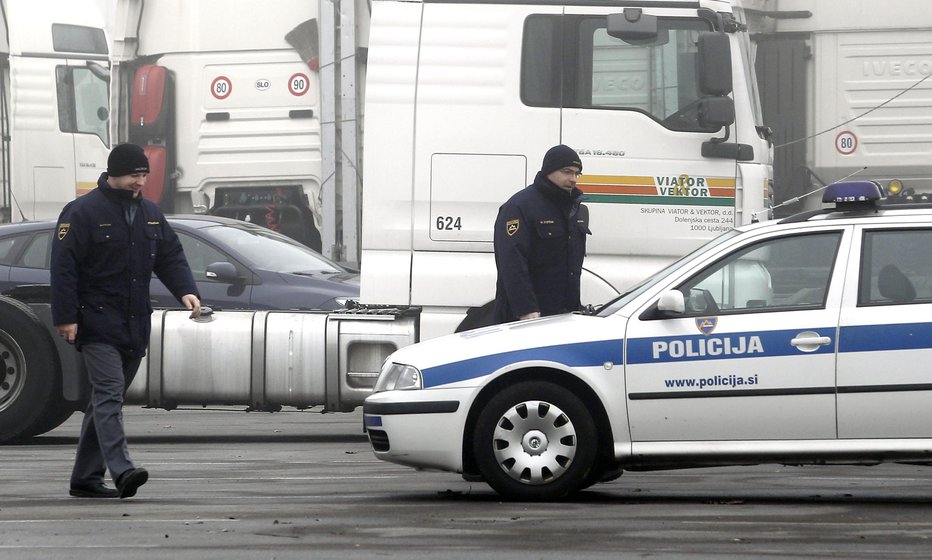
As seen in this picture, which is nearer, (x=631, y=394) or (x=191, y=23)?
(x=631, y=394)

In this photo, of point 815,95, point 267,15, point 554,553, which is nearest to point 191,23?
point 267,15

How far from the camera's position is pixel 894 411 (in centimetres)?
736

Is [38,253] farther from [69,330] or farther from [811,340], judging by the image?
[811,340]

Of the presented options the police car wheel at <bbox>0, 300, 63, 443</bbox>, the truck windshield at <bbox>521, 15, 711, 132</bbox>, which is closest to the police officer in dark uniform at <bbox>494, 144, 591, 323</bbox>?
the truck windshield at <bbox>521, 15, 711, 132</bbox>

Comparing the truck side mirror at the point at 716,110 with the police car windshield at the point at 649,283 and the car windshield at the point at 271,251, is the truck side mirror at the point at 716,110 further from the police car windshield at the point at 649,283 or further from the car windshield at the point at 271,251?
the car windshield at the point at 271,251

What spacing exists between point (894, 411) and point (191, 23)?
10.7m

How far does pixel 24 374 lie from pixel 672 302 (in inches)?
189

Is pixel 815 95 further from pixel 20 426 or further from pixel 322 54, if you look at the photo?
pixel 20 426

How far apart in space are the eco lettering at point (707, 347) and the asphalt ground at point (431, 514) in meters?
0.64

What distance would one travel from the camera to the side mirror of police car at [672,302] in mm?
7461

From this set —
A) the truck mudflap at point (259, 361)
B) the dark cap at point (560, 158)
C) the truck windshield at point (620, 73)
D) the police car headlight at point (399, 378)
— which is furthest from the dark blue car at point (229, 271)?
the police car headlight at point (399, 378)

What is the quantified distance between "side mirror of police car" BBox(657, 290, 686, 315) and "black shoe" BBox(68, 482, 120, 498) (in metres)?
2.62

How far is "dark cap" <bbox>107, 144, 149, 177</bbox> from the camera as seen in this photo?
7895 mm

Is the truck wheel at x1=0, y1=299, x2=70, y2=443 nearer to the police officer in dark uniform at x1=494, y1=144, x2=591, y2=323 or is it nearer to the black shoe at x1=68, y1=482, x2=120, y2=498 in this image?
the black shoe at x1=68, y1=482, x2=120, y2=498
